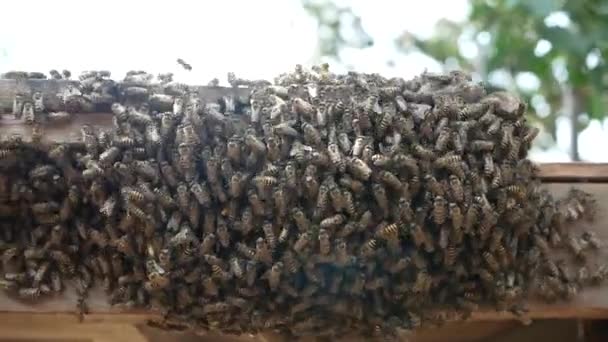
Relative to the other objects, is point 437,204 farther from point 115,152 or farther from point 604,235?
point 115,152

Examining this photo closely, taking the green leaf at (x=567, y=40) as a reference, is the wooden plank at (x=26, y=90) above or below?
below

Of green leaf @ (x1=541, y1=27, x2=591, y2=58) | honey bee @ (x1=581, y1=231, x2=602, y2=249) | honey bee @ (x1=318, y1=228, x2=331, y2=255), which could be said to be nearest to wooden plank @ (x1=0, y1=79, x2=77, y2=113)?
honey bee @ (x1=318, y1=228, x2=331, y2=255)

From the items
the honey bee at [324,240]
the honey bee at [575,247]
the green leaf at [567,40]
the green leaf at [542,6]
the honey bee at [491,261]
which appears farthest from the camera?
the green leaf at [567,40]

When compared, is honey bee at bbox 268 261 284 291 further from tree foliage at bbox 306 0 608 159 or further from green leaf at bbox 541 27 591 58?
green leaf at bbox 541 27 591 58

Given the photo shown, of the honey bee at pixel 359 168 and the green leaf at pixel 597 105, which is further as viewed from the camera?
the green leaf at pixel 597 105

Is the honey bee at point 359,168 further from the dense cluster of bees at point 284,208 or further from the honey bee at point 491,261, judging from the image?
the honey bee at point 491,261

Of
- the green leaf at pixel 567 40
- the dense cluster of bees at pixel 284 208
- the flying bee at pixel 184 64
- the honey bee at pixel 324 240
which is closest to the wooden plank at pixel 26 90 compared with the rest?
the dense cluster of bees at pixel 284 208

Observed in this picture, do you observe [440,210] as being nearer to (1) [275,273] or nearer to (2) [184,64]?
(1) [275,273]
